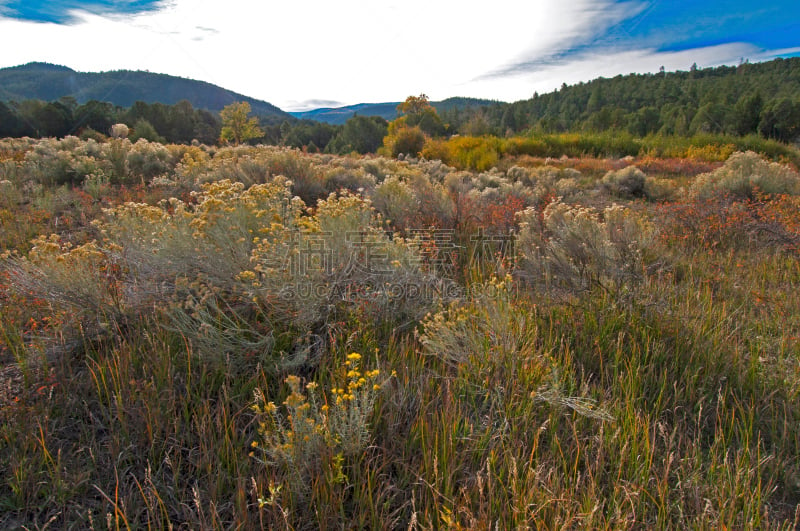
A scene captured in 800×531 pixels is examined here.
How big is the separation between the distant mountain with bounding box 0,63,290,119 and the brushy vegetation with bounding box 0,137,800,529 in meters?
59.1

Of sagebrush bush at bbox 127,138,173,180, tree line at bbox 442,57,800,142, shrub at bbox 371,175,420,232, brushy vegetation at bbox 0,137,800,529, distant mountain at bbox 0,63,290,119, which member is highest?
distant mountain at bbox 0,63,290,119

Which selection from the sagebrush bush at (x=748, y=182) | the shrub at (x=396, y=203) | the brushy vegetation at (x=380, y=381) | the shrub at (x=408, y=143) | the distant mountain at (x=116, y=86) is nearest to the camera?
the brushy vegetation at (x=380, y=381)

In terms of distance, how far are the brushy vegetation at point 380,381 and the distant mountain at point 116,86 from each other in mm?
59108

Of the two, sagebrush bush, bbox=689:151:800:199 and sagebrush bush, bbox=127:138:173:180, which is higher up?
sagebrush bush, bbox=127:138:173:180

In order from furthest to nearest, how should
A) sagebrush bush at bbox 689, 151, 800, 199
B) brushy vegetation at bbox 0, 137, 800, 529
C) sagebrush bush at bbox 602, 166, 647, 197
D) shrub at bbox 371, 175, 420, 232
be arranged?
sagebrush bush at bbox 602, 166, 647, 197 < sagebrush bush at bbox 689, 151, 800, 199 < shrub at bbox 371, 175, 420, 232 < brushy vegetation at bbox 0, 137, 800, 529

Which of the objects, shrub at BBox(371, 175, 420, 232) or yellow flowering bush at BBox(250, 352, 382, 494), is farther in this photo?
shrub at BBox(371, 175, 420, 232)

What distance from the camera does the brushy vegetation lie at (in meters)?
1.49

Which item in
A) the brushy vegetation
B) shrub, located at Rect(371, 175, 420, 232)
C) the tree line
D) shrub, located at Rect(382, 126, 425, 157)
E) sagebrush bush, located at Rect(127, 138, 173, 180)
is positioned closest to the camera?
the brushy vegetation

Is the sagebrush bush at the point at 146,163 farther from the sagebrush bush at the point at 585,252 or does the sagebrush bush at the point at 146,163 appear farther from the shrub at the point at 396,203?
the sagebrush bush at the point at 585,252

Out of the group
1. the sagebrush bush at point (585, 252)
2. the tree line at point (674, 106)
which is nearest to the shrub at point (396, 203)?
the sagebrush bush at point (585, 252)

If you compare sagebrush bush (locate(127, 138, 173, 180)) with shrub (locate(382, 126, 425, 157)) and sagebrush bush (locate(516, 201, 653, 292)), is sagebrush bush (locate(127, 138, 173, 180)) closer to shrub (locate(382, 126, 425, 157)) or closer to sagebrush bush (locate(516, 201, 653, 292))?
sagebrush bush (locate(516, 201, 653, 292))

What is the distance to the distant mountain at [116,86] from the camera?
5547cm

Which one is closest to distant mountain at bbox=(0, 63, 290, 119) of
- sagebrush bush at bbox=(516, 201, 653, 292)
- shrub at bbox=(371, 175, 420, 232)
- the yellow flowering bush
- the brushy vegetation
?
shrub at bbox=(371, 175, 420, 232)

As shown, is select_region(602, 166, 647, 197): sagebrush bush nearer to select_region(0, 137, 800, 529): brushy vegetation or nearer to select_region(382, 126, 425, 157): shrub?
select_region(0, 137, 800, 529): brushy vegetation
